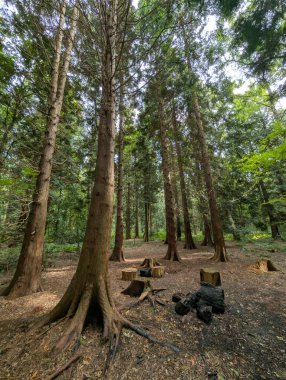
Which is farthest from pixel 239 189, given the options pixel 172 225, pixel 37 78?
pixel 37 78

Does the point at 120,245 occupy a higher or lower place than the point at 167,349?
higher

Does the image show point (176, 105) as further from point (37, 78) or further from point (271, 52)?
point (37, 78)

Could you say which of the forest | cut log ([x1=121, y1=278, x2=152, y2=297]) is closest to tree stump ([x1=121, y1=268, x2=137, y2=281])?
the forest

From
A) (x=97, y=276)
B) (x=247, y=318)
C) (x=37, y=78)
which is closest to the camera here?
(x=97, y=276)

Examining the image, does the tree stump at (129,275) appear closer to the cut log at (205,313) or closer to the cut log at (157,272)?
the cut log at (157,272)

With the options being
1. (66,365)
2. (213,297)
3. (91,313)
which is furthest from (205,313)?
(66,365)

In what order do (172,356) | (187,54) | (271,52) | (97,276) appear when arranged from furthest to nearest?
(187,54) < (271,52) < (97,276) < (172,356)

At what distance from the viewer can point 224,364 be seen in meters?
2.47

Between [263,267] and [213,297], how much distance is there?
426 cm

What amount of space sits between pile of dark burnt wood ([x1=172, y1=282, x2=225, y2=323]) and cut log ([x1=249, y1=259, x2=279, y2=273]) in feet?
12.4

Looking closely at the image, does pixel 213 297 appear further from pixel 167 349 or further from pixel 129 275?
pixel 129 275

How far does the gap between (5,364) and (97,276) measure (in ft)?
5.01

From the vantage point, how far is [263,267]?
688cm

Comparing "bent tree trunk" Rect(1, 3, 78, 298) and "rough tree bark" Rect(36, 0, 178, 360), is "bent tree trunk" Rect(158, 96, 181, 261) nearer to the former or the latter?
"bent tree trunk" Rect(1, 3, 78, 298)
